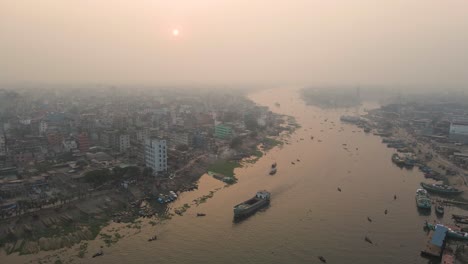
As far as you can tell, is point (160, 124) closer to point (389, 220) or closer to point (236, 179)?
point (236, 179)

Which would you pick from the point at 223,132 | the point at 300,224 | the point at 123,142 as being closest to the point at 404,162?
the point at 300,224

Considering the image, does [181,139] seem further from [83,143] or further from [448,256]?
[448,256]

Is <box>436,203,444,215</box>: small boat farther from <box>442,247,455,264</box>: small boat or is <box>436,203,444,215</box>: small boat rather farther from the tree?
the tree

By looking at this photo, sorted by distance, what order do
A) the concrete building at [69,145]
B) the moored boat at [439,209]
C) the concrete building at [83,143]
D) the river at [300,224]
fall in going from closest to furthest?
the river at [300,224] < the moored boat at [439,209] < the concrete building at [69,145] < the concrete building at [83,143]

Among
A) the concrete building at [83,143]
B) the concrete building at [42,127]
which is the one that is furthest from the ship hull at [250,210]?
the concrete building at [42,127]

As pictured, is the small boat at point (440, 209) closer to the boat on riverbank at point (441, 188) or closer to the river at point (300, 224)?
the river at point (300, 224)

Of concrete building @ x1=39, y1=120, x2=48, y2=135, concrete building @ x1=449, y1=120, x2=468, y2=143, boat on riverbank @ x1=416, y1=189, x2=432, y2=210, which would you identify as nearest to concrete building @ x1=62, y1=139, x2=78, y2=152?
concrete building @ x1=39, y1=120, x2=48, y2=135
